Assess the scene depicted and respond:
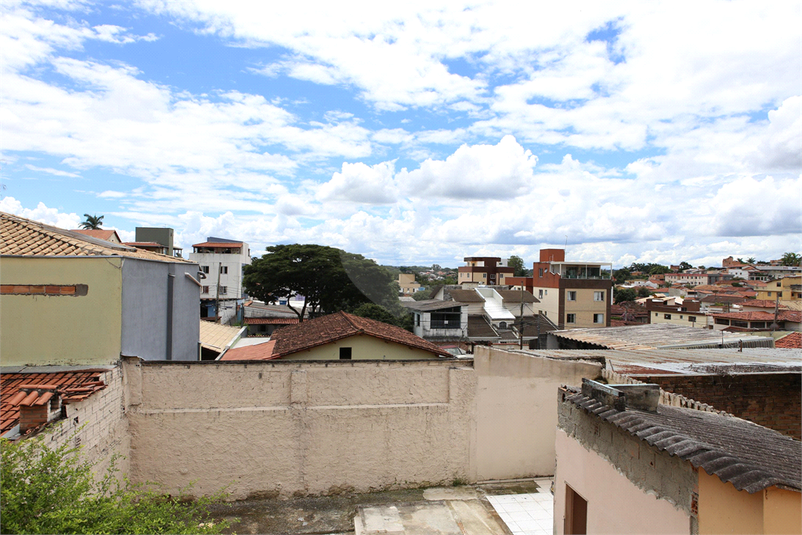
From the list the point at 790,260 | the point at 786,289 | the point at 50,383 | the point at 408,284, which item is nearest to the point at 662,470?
the point at 50,383

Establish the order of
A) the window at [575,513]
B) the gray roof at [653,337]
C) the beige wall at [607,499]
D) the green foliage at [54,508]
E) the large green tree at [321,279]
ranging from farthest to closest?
the large green tree at [321,279] < the gray roof at [653,337] < the window at [575,513] < the green foliage at [54,508] < the beige wall at [607,499]

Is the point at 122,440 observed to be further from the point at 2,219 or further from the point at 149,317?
the point at 2,219

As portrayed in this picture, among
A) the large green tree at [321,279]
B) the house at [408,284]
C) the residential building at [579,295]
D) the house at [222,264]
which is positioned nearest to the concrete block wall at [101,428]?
the large green tree at [321,279]

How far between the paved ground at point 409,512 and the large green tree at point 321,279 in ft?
80.4

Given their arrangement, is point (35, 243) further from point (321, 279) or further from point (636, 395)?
point (321, 279)

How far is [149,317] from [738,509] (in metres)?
9.42

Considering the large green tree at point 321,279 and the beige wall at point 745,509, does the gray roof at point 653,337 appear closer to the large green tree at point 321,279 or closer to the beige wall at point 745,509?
the beige wall at point 745,509

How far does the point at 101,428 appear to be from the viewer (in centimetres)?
704

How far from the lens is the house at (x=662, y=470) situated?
289 cm

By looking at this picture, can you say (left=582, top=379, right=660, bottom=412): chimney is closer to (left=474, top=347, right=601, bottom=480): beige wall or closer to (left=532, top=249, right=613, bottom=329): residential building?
(left=474, top=347, right=601, bottom=480): beige wall

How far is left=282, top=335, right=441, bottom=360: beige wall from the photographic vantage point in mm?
11281

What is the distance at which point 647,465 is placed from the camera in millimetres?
3723

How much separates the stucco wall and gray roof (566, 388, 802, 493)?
4494 mm

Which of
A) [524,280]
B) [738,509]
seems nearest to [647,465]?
[738,509]
